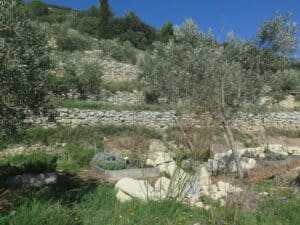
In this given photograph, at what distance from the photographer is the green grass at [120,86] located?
106 ft

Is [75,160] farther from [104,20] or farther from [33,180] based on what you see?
[104,20]

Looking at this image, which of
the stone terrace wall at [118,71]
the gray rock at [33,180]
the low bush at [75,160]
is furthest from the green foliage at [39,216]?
the stone terrace wall at [118,71]

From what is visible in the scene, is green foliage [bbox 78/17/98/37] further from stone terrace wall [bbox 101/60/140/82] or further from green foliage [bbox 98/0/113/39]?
stone terrace wall [bbox 101/60/140/82]

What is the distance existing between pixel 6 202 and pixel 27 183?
2519 mm

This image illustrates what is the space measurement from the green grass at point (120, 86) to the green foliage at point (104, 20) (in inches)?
659

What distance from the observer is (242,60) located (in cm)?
1366

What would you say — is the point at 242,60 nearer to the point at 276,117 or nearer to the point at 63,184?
the point at 63,184

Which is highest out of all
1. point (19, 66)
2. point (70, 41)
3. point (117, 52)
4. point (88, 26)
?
point (88, 26)

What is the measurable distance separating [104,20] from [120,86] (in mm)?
19015

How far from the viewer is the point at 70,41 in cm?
4053

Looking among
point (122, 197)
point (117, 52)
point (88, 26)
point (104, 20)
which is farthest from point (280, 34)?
point (88, 26)

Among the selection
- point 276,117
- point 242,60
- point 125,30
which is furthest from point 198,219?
point 125,30

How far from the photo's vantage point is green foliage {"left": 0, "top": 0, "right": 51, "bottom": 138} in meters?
6.96

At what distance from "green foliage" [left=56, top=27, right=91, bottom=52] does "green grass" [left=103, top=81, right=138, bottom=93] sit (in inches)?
332
